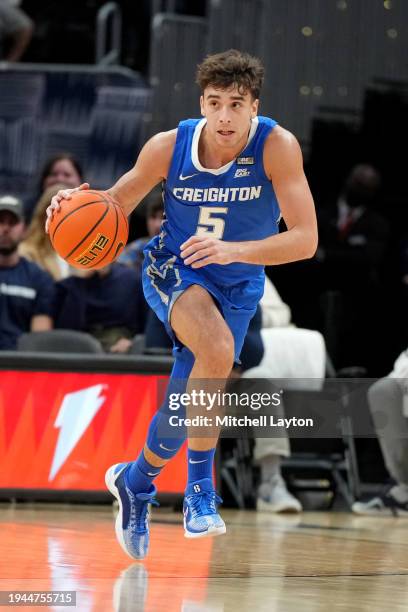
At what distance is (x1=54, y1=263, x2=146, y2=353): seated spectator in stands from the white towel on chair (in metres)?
1.04

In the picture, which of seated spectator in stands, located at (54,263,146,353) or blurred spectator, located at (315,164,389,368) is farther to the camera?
blurred spectator, located at (315,164,389,368)

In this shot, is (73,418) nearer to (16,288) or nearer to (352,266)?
(16,288)

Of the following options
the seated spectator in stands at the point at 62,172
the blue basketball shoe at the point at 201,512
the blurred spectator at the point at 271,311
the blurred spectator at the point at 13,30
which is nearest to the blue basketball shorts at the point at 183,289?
the blue basketball shoe at the point at 201,512

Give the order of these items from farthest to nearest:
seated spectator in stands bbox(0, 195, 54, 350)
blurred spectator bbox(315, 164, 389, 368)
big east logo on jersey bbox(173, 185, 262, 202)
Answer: blurred spectator bbox(315, 164, 389, 368)
seated spectator in stands bbox(0, 195, 54, 350)
big east logo on jersey bbox(173, 185, 262, 202)

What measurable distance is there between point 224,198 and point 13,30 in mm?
7691

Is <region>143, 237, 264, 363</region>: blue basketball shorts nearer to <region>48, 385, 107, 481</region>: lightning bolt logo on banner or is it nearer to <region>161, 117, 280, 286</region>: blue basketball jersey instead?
<region>161, 117, 280, 286</region>: blue basketball jersey

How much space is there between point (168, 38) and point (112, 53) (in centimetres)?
150

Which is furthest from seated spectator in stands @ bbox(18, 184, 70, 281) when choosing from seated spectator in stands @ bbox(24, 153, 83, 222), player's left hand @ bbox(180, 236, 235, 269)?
player's left hand @ bbox(180, 236, 235, 269)

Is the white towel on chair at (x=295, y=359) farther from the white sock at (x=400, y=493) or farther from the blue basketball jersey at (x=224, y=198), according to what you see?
the blue basketball jersey at (x=224, y=198)

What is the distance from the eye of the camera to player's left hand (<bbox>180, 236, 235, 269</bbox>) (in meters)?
4.90

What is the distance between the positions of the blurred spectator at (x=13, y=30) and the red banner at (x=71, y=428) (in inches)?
217

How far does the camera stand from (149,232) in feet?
31.1

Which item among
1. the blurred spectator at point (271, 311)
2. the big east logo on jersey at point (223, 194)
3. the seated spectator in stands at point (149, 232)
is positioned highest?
the big east logo on jersey at point (223, 194)

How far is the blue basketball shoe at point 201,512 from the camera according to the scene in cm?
507
